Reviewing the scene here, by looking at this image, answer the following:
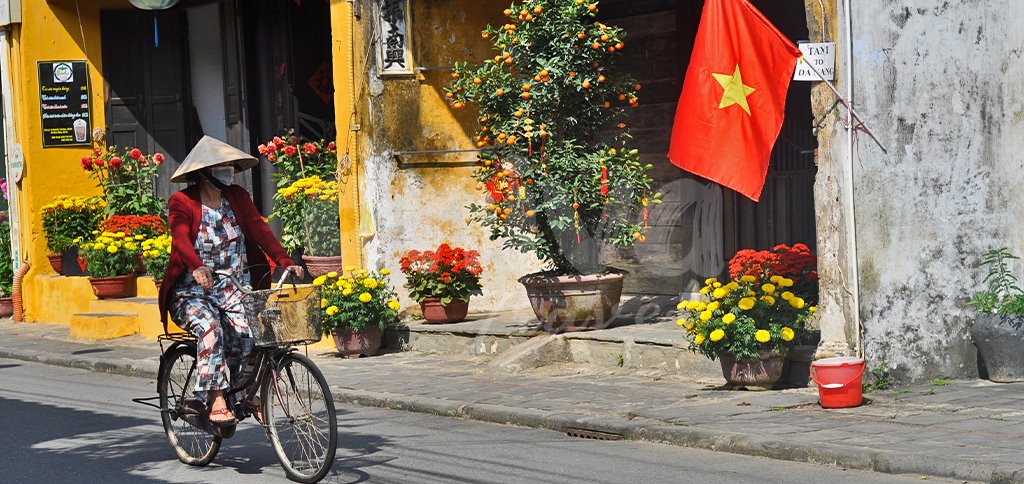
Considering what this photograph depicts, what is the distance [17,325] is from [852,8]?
13486 mm

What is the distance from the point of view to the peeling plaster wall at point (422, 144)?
14203 mm

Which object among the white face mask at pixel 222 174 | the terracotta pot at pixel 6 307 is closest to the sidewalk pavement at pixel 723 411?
the white face mask at pixel 222 174

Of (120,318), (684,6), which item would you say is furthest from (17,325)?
(684,6)

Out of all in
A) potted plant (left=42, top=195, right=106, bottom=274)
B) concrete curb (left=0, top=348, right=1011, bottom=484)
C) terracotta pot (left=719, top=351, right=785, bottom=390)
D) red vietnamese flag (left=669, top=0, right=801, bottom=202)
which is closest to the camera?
concrete curb (left=0, top=348, right=1011, bottom=484)

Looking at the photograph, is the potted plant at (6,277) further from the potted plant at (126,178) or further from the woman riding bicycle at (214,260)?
the woman riding bicycle at (214,260)

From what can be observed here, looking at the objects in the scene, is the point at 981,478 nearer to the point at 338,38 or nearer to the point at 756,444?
the point at 756,444

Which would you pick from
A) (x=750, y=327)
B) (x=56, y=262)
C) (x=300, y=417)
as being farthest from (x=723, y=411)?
(x=56, y=262)

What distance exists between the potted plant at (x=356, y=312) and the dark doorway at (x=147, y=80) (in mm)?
7054

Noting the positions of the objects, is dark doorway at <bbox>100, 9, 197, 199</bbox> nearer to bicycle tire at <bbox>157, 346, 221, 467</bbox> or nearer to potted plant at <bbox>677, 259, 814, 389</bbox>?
potted plant at <bbox>677, 259, 814, 389</bbox>

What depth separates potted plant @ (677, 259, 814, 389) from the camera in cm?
984

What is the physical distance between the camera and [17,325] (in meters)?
19.0

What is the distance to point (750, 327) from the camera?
387 inches

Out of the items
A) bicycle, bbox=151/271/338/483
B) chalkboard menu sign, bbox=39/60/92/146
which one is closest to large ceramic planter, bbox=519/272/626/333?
bicycle, bbox=151/271/338/483

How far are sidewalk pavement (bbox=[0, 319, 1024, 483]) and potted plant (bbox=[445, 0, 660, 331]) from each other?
0.89 metres
